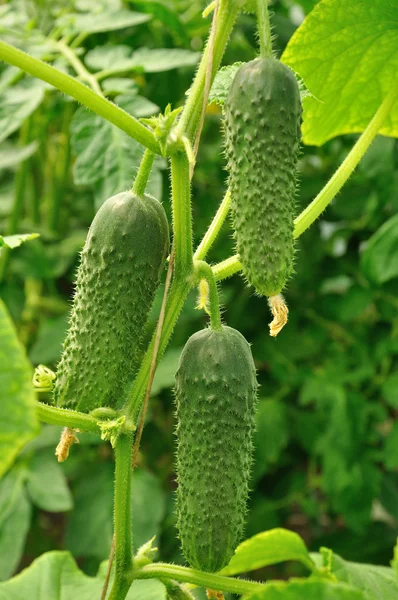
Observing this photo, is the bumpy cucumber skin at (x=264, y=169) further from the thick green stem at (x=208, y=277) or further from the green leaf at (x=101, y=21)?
the green leaf at (x=101, y=21)

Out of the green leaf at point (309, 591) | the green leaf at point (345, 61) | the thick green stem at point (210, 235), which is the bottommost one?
the green leaf at point (309, 591)

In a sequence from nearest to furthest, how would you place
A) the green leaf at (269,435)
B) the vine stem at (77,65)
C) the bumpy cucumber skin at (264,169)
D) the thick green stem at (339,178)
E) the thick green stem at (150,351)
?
the bumpy cucumber skin at (264,169), the thick green stem at (150,351), the thick green stem at (339,178), the vine stem at (77,65), the green leaf at (269,435)

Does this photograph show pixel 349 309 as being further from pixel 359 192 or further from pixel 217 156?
pixel 217 156

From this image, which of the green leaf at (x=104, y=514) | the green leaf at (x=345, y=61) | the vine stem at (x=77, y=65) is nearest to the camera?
the green leaf at (x=345, y=61)

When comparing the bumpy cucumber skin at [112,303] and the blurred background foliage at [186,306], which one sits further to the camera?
the blurred background foliage at [186,306]

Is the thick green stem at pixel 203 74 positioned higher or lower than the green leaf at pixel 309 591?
higher

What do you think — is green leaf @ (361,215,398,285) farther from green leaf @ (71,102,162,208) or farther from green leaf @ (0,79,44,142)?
green leaf @ (0,79,44,142)

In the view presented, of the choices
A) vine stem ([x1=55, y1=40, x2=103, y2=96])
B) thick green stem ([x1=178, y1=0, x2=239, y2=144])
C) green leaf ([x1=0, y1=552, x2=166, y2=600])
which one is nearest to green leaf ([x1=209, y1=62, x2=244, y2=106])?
thick green stem ([x1=178, y1=0, x2=239, y2=144])

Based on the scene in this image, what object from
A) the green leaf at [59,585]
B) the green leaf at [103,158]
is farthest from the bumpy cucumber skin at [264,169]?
the green leaf at [59,585]
